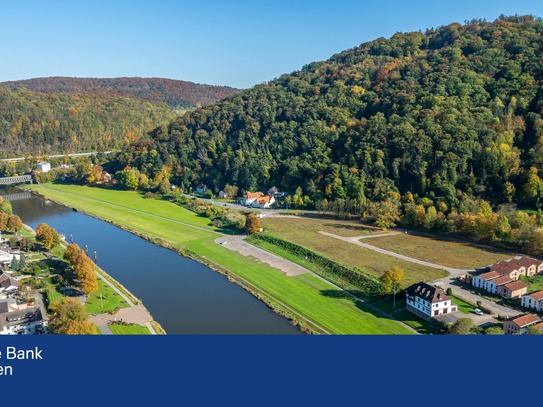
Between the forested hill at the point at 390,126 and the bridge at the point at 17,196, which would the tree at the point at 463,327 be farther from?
the bridge at the point at 17,196

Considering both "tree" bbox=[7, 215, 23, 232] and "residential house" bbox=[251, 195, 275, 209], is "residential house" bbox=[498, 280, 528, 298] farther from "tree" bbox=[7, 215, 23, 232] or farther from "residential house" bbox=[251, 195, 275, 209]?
"tree" bbox=[7, 215, 23, 232]

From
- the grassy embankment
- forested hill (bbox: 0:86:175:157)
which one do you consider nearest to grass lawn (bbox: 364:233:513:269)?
the grassy embankment

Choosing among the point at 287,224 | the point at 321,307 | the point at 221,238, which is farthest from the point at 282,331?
the point at 287,224

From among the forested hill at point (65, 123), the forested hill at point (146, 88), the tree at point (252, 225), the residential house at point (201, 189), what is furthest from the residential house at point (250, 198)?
the forested hill at point (146, 88)

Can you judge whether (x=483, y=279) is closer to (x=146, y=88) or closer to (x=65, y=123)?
(x=65, y=123)

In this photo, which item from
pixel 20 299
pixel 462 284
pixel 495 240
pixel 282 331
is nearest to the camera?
pixel 282 331

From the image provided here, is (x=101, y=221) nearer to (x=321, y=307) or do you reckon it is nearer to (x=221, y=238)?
(x=221, y=238)

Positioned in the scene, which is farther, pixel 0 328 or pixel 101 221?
pixel 101 221
